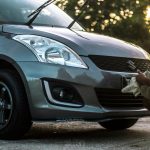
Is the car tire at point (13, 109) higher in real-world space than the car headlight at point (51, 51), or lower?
lower

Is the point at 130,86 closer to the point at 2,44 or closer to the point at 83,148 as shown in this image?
the point at 83,148

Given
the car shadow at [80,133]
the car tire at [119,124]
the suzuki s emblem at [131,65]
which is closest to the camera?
the suzuki s emblem at [131,65]

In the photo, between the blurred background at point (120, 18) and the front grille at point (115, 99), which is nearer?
the front grille at point (115, 99)

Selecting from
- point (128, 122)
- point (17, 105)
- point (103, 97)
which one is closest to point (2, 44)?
point (17, 105)

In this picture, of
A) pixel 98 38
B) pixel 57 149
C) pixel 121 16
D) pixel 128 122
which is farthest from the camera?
pixel 121 16

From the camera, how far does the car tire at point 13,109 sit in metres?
6.50

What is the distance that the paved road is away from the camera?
6.29 metres

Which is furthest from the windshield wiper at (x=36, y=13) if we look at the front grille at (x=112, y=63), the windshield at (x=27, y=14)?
the front grille at (x=112, y=63)

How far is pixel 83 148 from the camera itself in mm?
6172

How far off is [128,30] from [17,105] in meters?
17.1

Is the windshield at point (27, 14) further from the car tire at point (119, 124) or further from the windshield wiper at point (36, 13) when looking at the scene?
→ the car tire at point (119, 124)

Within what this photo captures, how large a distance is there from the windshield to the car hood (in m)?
0.40

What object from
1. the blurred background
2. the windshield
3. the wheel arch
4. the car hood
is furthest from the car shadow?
the blurred background

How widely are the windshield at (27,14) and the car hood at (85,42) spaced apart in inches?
15.9
